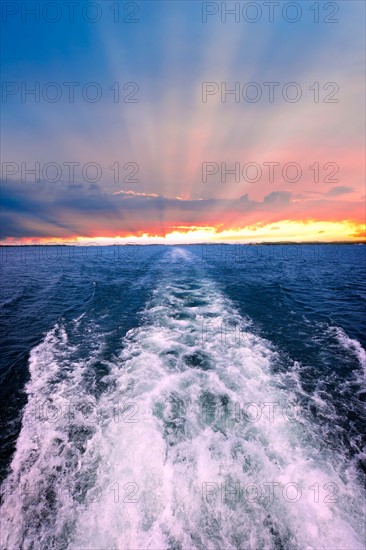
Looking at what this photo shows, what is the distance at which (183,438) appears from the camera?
5664 millimetres

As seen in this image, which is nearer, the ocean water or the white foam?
the ocean water

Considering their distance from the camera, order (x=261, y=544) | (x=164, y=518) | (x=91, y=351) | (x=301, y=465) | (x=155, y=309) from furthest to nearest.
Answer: (x=155, y=309) → (x=91, y=351) → (x=301, y=465) → (x=164, y=518) → (x=261, y=544)

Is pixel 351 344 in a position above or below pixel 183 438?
above

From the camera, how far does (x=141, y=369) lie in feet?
28.5

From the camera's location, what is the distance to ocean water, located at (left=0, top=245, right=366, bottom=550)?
3.96 metres

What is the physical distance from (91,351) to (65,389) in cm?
Result: 259

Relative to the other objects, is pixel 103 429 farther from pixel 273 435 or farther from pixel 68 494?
pixel 273 435

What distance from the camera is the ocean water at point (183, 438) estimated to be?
13.0 ft

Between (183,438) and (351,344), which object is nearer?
(183,438)

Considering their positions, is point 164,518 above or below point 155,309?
below

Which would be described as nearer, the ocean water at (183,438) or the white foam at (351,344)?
the ocean water at (183,438)

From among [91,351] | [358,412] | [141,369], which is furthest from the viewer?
[91,351]

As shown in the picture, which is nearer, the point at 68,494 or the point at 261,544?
the point at 261,544

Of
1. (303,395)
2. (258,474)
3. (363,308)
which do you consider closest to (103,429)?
(258,474)
